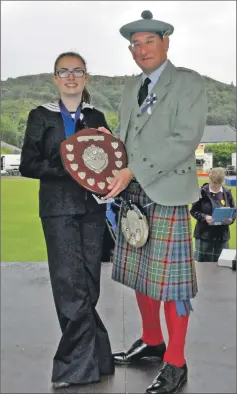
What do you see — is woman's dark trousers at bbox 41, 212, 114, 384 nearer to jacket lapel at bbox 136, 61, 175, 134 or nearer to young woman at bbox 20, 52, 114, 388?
young woman at bbox 20, 52, 114, 388

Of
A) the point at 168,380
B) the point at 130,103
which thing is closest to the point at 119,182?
the point at 130,103

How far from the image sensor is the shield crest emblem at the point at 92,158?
2.05m

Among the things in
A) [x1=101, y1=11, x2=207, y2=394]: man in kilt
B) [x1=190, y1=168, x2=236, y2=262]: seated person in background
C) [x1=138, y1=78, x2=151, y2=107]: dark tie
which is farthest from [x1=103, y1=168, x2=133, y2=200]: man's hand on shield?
[x1=190, y1=168, x2=236, y2=262]: seated person in background

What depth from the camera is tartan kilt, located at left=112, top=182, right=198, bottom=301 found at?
2.21m

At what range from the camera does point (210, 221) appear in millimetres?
4109

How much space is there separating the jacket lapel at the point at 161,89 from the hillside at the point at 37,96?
276 millimetres

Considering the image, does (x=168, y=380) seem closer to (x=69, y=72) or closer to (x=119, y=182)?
(x=119, y=182)

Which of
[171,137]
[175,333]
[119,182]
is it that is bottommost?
[175,333]

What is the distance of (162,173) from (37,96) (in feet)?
2.20

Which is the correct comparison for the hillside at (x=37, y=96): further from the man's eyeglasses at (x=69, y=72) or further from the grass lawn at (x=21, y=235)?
the grass lawn at (x=21, y=235)

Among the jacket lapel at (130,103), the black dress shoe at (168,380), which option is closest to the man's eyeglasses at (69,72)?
the jacket lapel at (130,103)

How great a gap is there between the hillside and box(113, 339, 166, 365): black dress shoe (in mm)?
963

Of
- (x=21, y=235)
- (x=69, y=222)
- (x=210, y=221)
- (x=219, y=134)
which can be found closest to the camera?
(x=69, y=222)

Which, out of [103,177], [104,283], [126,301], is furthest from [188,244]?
[104,283]
